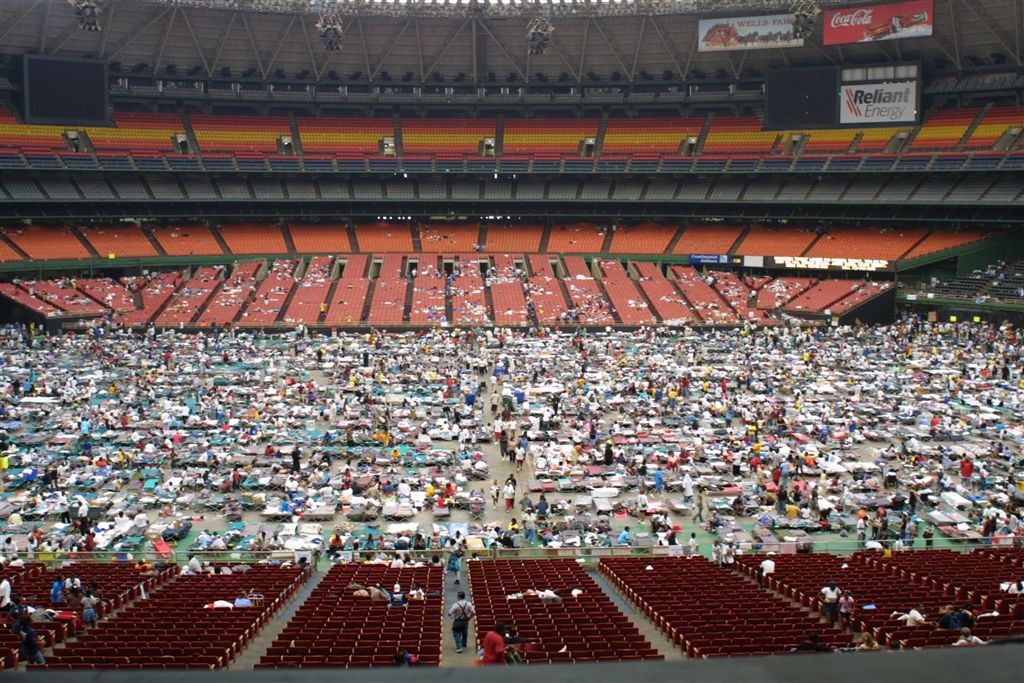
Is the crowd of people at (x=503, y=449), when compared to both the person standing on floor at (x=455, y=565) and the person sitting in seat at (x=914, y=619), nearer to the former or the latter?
the person standing on floor at (x=455, y=565)

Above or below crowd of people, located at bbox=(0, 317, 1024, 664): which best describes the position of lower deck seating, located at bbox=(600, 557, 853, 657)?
below

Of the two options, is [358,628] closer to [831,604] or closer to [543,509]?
[831,604]

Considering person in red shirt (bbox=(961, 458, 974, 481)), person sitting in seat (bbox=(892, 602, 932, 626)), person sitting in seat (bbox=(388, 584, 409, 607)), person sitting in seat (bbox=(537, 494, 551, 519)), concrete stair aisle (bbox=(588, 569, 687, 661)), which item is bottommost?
concrete stair aisle (bbox=(588, 569, 687, 661))

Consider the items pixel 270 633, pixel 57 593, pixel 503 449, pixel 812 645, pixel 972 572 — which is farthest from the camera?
pixel 503 449

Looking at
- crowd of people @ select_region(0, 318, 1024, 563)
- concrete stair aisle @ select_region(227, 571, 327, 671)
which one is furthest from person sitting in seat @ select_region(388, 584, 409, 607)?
crowd of people @ select_region(0, 318, 1024, 563)

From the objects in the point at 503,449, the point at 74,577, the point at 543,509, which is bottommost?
the point at 74,577

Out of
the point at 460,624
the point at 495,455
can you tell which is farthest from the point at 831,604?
the point at 495,455

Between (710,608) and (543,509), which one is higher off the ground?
(543,509)

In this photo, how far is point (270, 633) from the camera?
48.6 ft

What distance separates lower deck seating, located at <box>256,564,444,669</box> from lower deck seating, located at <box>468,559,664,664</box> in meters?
0.96

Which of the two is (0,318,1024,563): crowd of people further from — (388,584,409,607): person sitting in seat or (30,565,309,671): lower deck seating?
(388,584,409,607): person sitting in seat

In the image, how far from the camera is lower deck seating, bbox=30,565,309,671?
1046 centimetres

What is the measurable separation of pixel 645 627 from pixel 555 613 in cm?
185

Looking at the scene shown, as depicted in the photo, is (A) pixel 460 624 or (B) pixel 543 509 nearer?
(A) pixel 460 624
